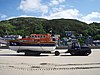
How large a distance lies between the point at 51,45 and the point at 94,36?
11122cm

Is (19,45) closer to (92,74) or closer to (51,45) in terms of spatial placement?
(51,45)

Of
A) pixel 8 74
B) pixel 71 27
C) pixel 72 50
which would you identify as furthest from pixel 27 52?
pixel 71 27

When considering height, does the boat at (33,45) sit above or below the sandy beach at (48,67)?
above

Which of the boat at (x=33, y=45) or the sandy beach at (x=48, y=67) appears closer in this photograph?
the sandy beach at (x=48, y=67)

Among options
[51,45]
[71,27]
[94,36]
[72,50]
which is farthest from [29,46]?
[71,27]

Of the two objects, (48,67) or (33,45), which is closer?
(48,67)

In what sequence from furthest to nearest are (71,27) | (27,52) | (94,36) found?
(71,27) → (94,36) → (27,52)

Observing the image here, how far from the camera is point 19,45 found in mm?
28875

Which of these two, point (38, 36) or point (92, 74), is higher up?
point (38, 36)

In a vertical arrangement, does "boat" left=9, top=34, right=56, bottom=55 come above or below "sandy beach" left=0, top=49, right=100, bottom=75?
above

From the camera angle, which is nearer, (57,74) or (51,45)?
(57,74)

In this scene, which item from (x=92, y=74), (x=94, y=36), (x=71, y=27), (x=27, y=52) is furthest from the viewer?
(x=71, y=27)

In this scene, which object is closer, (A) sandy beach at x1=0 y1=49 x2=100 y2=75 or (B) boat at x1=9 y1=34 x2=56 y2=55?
(A) sandy beach at x1=0 y1=49 x2=100 y2=75

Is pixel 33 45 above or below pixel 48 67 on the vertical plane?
above
